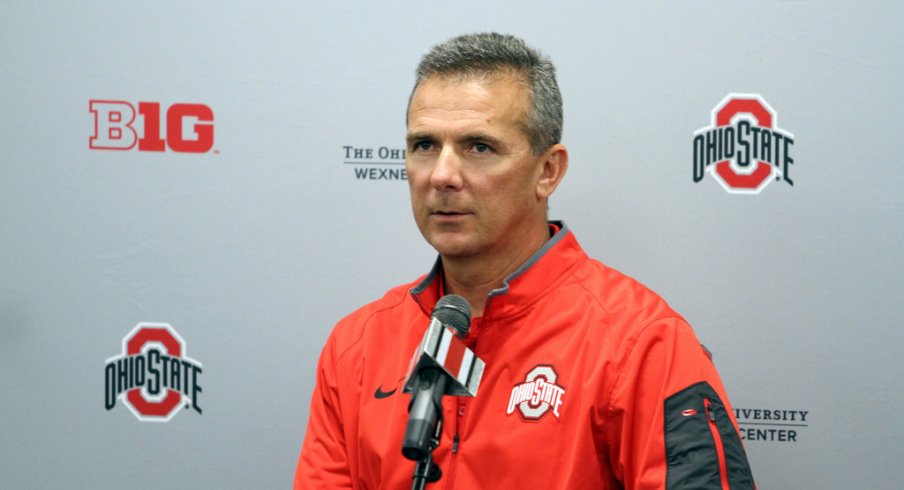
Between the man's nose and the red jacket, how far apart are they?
0.18 meters

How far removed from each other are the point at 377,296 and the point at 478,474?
59 cm

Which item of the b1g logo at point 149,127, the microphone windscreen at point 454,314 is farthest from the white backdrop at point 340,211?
the microphone windscreen at point 454,314

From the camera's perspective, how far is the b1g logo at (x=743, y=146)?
1.69 metres

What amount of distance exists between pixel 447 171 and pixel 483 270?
0.20 m

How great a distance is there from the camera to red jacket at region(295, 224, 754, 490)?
1.21m

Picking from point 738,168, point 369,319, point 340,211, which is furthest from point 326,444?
point 738,168

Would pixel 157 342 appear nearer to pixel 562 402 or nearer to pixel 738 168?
pixel 562 402

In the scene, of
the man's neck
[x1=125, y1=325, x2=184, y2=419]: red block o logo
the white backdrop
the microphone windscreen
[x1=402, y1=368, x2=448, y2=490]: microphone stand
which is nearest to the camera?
[x1=402, y1=368, x2=448, y2=490]: microphone stand

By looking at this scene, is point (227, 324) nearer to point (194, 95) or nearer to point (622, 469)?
point (194, 95)

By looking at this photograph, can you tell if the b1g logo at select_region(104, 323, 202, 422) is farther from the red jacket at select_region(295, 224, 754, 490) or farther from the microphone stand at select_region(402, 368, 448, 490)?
the microphone stand at select_region(402, 368, 448, 490)

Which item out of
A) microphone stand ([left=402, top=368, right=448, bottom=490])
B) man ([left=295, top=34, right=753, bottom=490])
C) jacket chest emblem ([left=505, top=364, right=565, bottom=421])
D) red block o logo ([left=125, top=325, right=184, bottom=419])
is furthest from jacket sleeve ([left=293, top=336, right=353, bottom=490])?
microphone stand ([left=402, top=368, right=448, bottom=490])

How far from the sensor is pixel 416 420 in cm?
89

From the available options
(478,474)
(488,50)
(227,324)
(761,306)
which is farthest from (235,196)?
(761,306)

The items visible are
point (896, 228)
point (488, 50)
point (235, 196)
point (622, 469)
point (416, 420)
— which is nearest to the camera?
point (416, 420)
